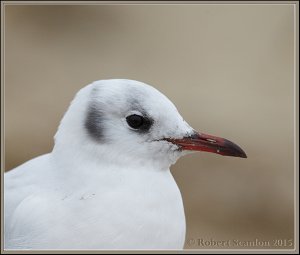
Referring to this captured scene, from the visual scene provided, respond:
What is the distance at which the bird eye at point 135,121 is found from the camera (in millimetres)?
2770

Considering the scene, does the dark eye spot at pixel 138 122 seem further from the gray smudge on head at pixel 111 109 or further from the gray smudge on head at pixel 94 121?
the gray smudge on head at pixel 94 121

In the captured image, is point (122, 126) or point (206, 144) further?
point (206, 144)

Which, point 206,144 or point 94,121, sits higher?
point 94,121

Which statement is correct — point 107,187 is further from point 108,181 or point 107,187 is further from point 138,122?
point 138,122

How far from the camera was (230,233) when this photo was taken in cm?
501

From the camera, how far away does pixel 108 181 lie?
9.04 feet

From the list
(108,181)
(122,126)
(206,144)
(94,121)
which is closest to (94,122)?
(94,121)

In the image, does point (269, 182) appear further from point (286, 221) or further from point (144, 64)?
point (144, 64)

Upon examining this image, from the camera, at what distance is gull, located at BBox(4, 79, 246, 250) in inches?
106

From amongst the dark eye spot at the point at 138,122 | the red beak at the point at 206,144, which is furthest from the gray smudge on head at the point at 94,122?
the red beak at the point at 206,144

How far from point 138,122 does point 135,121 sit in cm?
1

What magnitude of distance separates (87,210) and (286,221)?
119 inches

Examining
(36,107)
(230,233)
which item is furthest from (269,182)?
(36,107)

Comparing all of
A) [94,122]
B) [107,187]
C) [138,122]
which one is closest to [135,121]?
[138,122]
